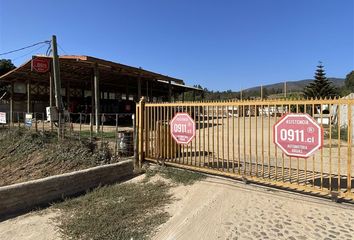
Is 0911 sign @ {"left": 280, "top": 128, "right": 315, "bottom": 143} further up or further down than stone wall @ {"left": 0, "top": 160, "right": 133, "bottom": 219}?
further up

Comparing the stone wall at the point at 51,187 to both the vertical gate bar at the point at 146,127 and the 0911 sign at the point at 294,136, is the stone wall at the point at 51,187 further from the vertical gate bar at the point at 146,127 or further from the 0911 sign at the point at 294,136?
the 0911 sign at the point at 294,136

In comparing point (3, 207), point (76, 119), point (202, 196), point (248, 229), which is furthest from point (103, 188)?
point (76, 119)

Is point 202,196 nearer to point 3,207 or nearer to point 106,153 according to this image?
point 3,207

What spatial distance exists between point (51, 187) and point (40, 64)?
523 inches

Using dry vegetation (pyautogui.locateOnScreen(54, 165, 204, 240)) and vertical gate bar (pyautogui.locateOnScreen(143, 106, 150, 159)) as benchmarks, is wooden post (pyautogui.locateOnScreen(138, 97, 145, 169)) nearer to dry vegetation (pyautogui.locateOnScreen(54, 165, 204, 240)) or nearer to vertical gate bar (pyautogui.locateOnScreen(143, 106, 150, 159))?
vertical gate bar (pyautogui.locateOnScreen(143, 106, 150, 159))

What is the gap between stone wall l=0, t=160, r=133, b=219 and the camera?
254 inches

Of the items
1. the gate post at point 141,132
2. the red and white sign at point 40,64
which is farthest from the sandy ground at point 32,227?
the red and white sign at point 40,64

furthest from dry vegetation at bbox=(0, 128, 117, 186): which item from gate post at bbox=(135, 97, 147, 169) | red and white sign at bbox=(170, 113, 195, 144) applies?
red and white sign at bbox=(170, 113, 195, 144)

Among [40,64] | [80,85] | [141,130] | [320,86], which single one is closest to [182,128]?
[141,130]

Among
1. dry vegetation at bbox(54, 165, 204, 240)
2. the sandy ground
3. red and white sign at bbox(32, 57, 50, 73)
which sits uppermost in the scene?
red and white sign at bbox(32, 57, 50, 73)

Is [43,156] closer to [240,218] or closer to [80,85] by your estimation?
[240,218]

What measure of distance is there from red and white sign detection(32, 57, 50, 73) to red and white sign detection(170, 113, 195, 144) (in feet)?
43.1

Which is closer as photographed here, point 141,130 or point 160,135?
point 160,135

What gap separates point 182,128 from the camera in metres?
7.91
